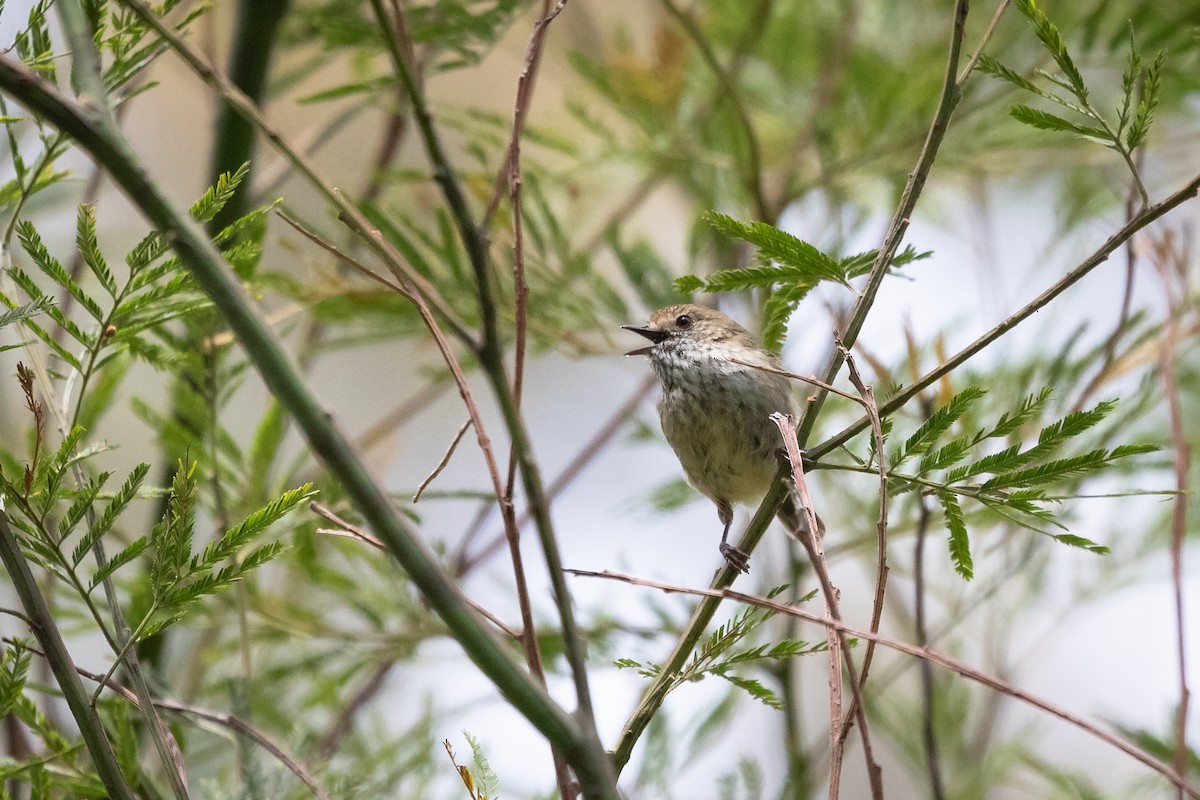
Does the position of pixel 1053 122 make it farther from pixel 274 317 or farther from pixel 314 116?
pixel 314 116

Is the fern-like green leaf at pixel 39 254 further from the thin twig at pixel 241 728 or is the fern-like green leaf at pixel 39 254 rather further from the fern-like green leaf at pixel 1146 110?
the fern-like green leaf at pixel 1146 110

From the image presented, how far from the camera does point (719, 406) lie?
7.82 feet

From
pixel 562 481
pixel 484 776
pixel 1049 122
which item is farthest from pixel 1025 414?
→ pixel 562 481

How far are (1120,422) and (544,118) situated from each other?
194cm

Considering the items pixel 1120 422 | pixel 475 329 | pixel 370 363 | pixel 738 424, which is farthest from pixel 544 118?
pixel 370 363

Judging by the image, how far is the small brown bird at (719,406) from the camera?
2.37 m

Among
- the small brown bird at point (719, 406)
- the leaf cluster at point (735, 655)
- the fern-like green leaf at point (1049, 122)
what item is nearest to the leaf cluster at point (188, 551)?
the leaf cluster at point (735, 655)

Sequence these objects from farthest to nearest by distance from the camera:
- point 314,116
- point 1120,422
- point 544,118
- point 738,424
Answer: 1. point 314,116
2. point 544,118
3. point 738,424
4. point 1120,422

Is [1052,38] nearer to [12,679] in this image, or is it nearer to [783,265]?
[783,265]

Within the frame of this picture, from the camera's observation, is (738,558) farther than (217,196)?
Yes

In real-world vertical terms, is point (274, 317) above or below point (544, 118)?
below

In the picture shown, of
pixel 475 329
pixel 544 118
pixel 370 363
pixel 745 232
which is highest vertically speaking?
pixel 370 363

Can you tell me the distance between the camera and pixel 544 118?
3434 mm

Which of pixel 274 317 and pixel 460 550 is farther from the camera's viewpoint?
pixel 460 550
